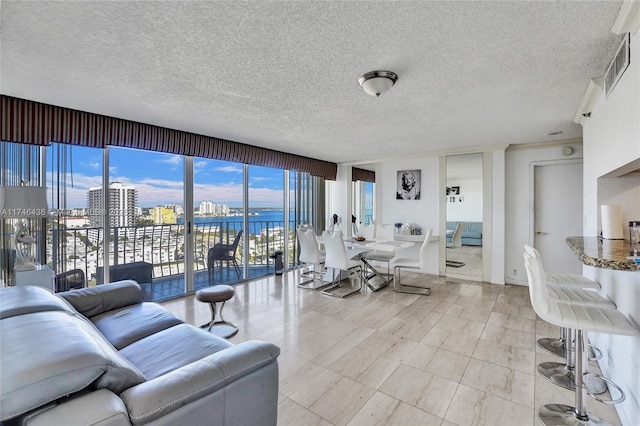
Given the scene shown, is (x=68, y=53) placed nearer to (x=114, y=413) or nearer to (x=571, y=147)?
(x=114, y=413)

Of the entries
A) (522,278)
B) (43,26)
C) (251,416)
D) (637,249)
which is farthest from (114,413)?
(522,278)

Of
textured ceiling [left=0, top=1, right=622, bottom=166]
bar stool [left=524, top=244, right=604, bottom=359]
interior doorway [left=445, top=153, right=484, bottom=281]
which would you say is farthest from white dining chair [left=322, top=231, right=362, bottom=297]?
bar stool [left=524, top=244, right=604, bottom=359]

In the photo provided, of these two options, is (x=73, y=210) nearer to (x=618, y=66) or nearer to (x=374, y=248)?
(x=374, y=248)

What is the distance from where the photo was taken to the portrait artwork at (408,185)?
18.4 ft

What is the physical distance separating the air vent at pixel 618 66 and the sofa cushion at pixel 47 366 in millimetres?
2957

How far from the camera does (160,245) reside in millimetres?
4133

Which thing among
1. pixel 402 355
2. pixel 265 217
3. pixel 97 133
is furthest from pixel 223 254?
pixel 402 355

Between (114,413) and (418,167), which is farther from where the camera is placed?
(418,167)

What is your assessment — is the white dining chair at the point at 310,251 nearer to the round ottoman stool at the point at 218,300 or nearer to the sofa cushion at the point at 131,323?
the round ottoman stool at the point at 218,300

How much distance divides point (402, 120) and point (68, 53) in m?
3.08

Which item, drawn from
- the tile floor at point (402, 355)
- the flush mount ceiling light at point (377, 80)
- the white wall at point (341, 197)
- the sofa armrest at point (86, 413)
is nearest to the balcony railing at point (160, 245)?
the tile floor at point (402, 355)

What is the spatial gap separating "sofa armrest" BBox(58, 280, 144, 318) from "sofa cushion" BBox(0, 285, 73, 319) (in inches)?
12.7

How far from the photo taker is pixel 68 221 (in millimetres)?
3217

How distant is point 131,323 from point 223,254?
283 centimetres
